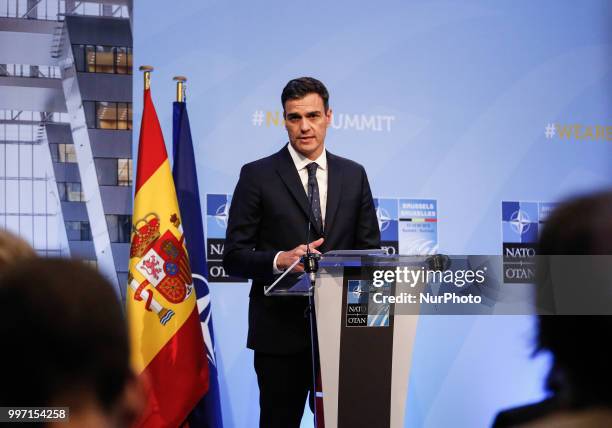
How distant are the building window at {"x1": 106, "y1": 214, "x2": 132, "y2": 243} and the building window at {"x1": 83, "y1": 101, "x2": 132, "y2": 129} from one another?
57cm

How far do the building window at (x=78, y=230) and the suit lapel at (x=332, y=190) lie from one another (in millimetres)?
2015

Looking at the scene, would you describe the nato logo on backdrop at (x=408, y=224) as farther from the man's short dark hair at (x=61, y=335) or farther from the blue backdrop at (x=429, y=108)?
the man's short dark hair at (x=61, y=335)

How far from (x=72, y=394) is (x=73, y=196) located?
4.29 m

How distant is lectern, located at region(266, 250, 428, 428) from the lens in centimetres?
279

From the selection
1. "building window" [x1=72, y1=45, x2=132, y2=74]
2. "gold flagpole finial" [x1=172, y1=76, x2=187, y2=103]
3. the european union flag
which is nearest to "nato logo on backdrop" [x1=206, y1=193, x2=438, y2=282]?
the european union flag

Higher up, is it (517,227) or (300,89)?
(300,89)

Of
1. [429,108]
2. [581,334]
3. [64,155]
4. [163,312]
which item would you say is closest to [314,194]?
[163,312]

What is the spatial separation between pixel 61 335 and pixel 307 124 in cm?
286

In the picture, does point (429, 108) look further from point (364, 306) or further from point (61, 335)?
point (61, 335)

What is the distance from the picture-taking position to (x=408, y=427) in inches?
203

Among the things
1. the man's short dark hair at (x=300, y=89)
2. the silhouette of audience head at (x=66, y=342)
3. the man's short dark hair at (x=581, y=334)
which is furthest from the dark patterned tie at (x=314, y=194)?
the silhouette of audience head at (x=66, y=342)

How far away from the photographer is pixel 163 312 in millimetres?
4238

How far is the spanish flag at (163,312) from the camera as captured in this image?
13.8 feet

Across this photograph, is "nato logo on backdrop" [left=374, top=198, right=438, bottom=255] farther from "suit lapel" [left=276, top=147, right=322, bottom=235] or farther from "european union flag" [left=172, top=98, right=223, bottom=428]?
"suit lapel" [left=276, top=147, right=322, bottom=235]
